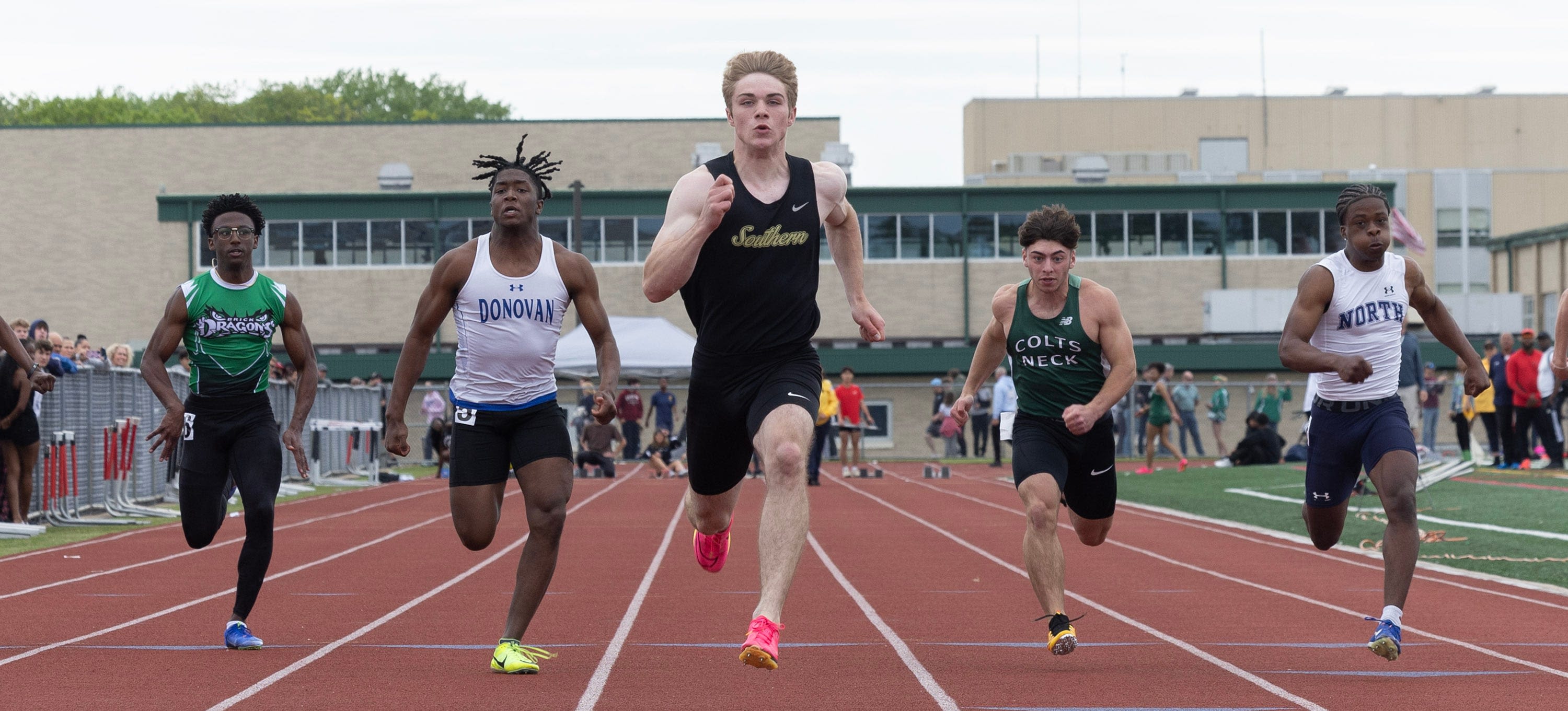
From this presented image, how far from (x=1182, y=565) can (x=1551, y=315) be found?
4183cm

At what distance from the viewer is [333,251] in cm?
4597

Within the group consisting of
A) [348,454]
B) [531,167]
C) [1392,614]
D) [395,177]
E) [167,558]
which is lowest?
[348,454]

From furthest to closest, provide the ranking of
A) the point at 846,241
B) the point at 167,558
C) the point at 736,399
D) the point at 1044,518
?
the point at 167,558, the point at 1044,518, the point at 846,241, the point at 736,399

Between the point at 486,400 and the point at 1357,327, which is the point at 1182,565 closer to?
the point at 1357,327

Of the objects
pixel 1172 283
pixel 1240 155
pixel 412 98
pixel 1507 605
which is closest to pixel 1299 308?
pixel 1507 605

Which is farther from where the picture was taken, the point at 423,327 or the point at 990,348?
the point at 990,348

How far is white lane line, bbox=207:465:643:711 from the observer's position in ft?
19.9

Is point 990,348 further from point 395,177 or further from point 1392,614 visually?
point 395,177

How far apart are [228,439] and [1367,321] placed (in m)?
4.84

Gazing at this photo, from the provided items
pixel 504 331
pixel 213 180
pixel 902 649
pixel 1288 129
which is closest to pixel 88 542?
pixel 504 331

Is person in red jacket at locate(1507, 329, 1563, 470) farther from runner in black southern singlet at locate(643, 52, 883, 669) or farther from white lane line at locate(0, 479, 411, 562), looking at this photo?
runner in black southern singlet at locate(643, 52, 883, 669)

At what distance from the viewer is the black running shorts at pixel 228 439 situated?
23.9 ft

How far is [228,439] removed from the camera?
7340 millimetres

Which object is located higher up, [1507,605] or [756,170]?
[756,170]
